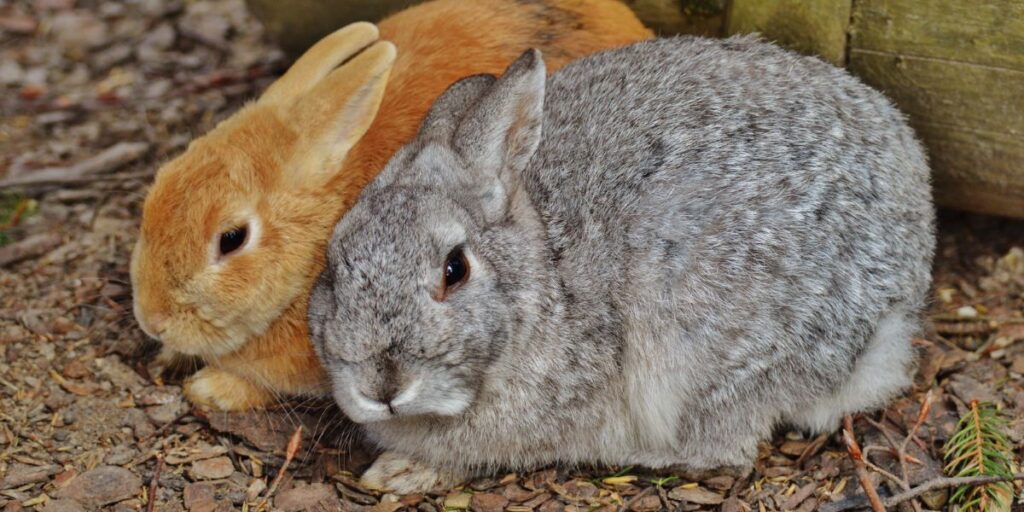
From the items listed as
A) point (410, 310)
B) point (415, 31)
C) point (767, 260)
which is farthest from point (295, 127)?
point (767, 260)

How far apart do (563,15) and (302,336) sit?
79.5 inches

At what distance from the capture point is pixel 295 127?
16.8 feet

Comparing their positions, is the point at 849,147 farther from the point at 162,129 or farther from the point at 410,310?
the point at 162,129

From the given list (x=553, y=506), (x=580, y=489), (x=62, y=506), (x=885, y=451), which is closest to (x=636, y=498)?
(x=580, y=489)

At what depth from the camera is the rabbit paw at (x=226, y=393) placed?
528 cm

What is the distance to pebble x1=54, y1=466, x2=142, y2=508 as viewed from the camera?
473 centimetres

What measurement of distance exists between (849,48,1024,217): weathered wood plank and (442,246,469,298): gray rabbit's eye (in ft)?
7.48

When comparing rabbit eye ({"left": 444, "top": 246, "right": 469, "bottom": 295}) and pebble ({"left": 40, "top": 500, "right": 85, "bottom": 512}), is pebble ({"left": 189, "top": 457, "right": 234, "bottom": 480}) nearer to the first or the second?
pebble ({"left": 40, "top": 500, "right": 85, "bottom": 512})

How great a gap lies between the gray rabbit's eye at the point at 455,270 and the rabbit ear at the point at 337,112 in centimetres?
95

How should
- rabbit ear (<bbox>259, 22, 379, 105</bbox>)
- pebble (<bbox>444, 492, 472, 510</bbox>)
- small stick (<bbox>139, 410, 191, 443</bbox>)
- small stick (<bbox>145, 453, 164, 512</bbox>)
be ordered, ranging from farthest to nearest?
rabbit ear (<bbox>259, 22, 379, 105</bbox>)
small stick (<bbox>139, 410, 191, 443</bbox>)
pebble (<bbox>444, 492, 472, 510</bbox>)
small stick (<bbox>145, 453, 164, 512</bbox>)

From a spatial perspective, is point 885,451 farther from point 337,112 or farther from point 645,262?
point 337,112

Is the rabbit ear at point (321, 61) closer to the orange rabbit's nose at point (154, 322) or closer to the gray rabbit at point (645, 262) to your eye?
the gray rabbit at point (645, 262)

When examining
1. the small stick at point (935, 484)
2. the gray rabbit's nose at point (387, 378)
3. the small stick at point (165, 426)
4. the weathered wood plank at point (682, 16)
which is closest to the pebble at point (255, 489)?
the small stick at point (165, 426)

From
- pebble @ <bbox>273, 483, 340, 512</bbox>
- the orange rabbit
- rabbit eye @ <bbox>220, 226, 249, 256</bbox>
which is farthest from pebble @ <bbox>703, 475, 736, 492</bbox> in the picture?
rabbit eye @ <bbox>220, 226, 249, 256</bbox>
